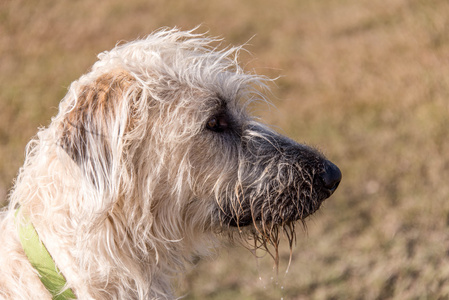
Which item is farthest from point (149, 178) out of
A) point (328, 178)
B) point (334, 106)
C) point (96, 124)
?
point (334, 106)

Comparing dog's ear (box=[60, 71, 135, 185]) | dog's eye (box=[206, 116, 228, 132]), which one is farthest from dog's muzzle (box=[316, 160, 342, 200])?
dog's ear (box=[60, 71, 135, 185])

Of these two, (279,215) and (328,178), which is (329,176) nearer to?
(328,178)

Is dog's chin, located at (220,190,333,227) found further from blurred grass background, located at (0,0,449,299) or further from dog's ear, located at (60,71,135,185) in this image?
dog's ear, located at (60,71,135,185)

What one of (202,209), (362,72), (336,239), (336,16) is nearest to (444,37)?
(362,72)

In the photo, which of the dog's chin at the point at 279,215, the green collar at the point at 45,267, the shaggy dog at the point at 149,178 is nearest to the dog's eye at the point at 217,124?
the shaggy dog at the point at 149,178

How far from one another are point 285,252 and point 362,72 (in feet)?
14.0

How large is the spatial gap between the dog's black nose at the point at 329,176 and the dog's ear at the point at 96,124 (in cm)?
113

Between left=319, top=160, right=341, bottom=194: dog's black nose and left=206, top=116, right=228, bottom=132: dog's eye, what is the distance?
2.00ft

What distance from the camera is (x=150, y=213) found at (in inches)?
113

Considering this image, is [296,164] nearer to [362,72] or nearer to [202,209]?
[202,209]

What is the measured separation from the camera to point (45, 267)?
266 cm

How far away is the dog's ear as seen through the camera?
264 cm

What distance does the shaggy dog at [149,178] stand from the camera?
2.69 meters

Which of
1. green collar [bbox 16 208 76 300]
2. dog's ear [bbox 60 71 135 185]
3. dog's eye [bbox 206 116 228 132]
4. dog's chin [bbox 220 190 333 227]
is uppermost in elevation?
dog's ear [bbox 60 71 135 185]
